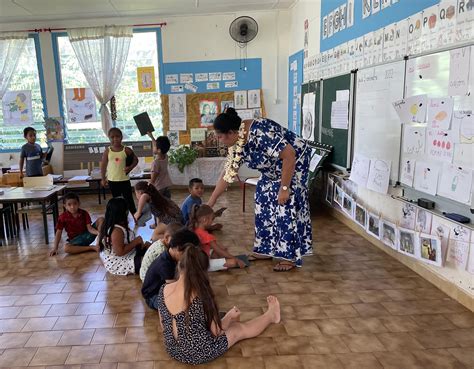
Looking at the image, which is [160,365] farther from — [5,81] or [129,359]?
[5,81]

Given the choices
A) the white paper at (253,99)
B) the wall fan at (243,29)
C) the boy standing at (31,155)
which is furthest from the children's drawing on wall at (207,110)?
the boy standing at (31,155)

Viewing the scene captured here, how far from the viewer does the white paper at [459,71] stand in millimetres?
2525

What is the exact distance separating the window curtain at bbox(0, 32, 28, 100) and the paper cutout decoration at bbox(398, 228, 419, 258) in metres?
6.96

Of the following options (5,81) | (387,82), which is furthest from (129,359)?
(5,81)

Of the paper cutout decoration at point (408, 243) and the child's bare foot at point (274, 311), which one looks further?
the paper cutout decoration at point (408, 243)

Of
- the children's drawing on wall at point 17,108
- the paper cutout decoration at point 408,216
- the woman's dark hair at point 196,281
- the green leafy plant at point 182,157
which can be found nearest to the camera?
the woman's dark hair at point 196,281

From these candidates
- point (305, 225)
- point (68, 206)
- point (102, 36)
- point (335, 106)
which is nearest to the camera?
point (305, 225)

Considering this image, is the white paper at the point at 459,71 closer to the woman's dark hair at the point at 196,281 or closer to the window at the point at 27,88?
the woman's dark hair at the point at 196,281

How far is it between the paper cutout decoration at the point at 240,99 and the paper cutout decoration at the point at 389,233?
4174 mm

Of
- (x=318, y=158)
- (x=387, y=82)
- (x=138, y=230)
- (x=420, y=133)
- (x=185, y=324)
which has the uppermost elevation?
(x=387, y=82)

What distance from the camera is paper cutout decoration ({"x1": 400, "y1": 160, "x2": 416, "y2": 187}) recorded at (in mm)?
3178

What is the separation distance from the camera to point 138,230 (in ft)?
15.9

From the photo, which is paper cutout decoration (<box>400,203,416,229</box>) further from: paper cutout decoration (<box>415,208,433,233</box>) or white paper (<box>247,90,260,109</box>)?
white paper (<box>247,90,260,109</box>)

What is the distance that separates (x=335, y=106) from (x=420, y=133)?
1.76 meters
